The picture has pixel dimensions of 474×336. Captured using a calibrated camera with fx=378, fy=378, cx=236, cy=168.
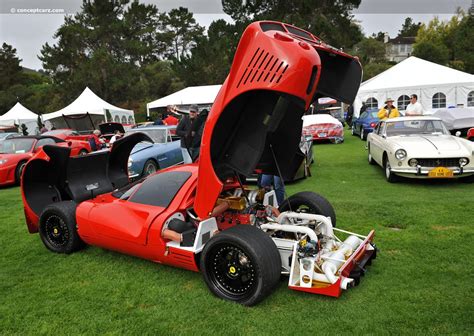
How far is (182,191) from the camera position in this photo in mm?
4254

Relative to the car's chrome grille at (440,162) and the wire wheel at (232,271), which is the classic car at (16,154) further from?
the car's chrome grille at (440,162)

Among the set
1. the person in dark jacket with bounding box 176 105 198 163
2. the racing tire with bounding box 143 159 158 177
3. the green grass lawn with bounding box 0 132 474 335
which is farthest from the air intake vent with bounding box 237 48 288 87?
the racing tire with bounding box 143 159 158 177

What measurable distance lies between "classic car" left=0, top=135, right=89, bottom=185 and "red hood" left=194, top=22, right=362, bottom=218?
25.0 feet

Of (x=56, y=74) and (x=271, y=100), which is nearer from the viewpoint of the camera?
(x=271, y=100)

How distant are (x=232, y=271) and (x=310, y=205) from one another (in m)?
1.60

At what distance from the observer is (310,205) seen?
473 cm

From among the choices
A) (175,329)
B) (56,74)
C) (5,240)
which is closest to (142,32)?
(56,74)

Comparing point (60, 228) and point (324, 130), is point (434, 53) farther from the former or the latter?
point (60, 228)

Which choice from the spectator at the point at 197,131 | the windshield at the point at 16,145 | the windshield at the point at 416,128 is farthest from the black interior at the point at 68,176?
the windshield at the point at 16,145

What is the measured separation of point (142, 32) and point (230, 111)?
170ft

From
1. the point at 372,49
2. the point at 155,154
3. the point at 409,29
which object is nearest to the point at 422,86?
the point at 155,154

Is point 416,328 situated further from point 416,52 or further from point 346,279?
point 416,52

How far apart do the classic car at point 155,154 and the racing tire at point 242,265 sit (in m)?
6.08

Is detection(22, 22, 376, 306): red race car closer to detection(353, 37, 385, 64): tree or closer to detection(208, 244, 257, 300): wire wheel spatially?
detection(208, 244, 257, 300): wire wheel
